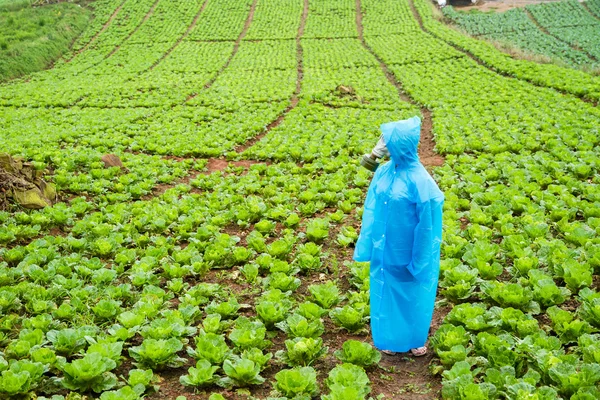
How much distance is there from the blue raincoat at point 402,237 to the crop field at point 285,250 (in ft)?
1.44

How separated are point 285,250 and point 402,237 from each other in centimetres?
305

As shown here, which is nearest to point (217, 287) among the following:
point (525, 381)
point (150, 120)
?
point (525, 381)

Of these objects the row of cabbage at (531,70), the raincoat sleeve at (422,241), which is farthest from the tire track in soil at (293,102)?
the raincoat sleeve at (422,241)

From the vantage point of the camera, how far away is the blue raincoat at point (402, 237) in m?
4.20

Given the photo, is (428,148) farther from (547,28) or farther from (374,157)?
(547,28)

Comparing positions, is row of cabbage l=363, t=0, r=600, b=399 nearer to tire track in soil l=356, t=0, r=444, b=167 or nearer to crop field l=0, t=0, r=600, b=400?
crop field l=0, t=0, r=600, b=400

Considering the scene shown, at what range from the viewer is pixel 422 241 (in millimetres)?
4207

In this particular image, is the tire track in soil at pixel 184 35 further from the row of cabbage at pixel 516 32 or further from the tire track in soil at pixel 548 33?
the tire track in soil at pixel 548 33

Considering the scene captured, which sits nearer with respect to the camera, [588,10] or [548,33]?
[548,33]

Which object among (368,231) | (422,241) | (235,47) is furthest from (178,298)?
(235,47)

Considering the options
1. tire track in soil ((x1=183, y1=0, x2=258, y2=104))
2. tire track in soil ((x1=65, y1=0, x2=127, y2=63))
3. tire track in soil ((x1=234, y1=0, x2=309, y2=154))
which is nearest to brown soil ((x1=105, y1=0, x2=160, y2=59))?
tire track in soil ((x1=65, y1=0, x2=127, y2=63))

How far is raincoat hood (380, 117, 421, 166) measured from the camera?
417 cm

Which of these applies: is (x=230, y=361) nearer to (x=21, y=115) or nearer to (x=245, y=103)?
(x=245, y=103)

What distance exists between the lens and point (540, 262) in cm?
619
